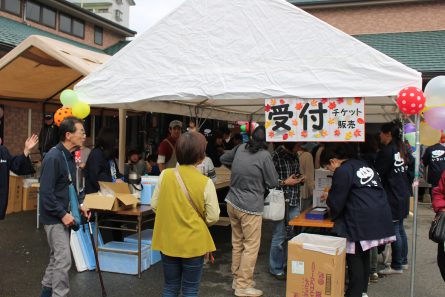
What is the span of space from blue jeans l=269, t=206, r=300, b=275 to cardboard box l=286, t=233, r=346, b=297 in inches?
37.3

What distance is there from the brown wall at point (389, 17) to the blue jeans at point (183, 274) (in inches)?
581

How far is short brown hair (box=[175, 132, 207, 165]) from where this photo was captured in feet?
9.04

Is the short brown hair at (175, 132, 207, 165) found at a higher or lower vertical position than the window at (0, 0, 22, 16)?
lower

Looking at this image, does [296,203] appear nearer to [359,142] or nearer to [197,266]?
[359,142]

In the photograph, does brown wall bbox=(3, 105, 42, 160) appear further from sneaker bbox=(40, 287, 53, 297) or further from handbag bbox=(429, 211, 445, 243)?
handbag bbox=(429, 211, 445, 243)

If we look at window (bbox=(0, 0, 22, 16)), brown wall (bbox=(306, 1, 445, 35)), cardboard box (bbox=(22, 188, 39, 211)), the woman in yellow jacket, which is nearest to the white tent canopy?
the woman in yellow jacket

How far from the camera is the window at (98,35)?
1795 centimetres

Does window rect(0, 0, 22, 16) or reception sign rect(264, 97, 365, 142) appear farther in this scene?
window rect(0, 0, 22, 16)

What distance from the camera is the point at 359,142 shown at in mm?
4242

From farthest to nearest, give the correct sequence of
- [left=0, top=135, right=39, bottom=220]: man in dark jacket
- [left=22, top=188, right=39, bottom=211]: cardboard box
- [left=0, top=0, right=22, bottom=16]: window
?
[left=0, top=0, right=22, bottom=16]: window, [left=22, top=188, right=39, bottom=211]: cardboard box, [left=0, top=135, right=39, bottom=220]: man in dark jacket

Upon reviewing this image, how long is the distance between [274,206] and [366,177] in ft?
3.90

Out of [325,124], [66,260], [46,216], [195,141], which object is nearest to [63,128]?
[46,216]

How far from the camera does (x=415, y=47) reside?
13094 millimetres

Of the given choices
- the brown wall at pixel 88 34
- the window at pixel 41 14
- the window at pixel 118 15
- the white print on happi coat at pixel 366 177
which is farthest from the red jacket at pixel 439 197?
the window at pixel 118 15
